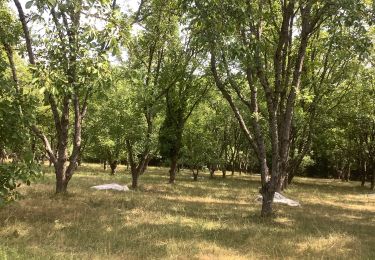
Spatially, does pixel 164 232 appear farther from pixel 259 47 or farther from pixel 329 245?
pixel 259 47

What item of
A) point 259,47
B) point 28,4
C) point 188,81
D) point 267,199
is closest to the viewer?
point 28,4

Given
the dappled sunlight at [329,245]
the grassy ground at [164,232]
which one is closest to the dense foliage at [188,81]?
the grassy ground at [164,232]

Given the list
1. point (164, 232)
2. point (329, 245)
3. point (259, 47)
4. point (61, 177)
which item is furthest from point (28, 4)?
point (61, 177)

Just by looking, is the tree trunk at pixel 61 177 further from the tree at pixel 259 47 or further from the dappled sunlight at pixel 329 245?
the dappled sunlight at pixel 329 245

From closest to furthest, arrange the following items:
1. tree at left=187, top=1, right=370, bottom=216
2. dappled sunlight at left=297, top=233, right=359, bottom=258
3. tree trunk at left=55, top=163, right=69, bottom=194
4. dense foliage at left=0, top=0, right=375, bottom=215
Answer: dense foliage at left=0, top=0, right=375, bottom=215 < dappled sunlight at left=297, top=233, right=359, bottom=258 < tree at left=187, top=1, right=370, bottom=216 < tree trunk at left=55, top=163, right=69, bottom=194

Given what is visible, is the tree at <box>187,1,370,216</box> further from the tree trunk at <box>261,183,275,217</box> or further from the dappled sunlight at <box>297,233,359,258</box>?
the dappled sunlight at <box>297,233,359,258</box>

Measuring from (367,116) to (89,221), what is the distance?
1215 inches

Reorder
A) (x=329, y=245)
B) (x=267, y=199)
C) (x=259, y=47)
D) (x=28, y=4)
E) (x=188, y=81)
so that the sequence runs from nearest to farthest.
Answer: (x=28, y=4)
(x=329, y=245)
(x=259, y=47)
(x=267, y=199)
(x=188, y=81)

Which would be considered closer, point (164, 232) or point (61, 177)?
point (164, 232)

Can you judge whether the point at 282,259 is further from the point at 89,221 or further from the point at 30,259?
the point at 89,221

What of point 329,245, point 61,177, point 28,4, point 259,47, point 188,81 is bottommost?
point 329,245

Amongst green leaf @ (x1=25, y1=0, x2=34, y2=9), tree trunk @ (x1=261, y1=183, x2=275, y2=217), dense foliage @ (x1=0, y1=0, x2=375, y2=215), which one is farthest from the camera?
tree trunk @ (x1=261, y1=183, x2=275, y2=217)

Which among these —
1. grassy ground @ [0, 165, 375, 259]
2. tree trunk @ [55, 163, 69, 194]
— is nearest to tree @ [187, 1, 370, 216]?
grassy ground @ [0, 165, 375, 259]

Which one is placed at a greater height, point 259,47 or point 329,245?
point 259,47
